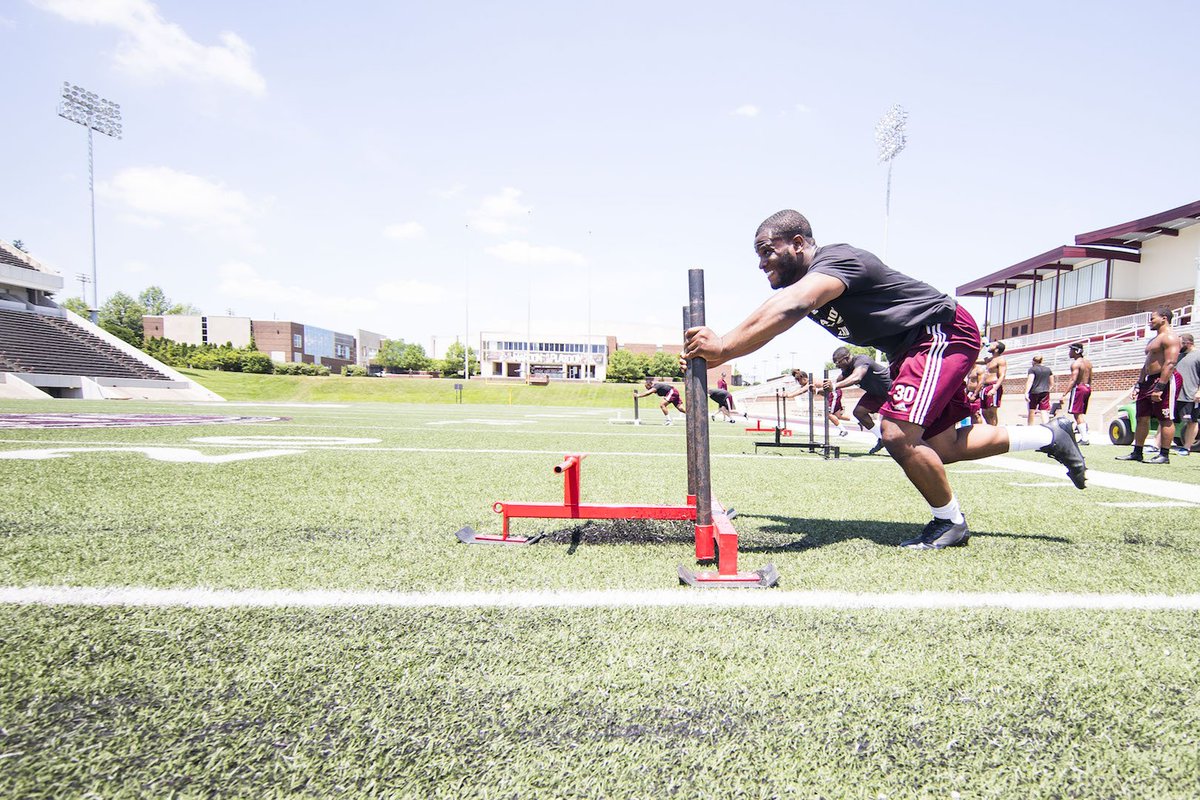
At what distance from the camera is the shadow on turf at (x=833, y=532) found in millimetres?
3129

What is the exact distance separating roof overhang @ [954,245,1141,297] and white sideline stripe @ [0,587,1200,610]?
152 ft

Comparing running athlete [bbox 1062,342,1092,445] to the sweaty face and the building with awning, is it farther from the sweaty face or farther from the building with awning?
the building with awning

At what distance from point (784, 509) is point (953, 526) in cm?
123

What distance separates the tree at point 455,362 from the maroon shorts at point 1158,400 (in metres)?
85.8

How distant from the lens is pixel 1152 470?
6691 mm

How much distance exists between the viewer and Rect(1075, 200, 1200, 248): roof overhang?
31266mm

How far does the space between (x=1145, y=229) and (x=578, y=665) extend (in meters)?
46.6

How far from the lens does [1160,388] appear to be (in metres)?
7.58

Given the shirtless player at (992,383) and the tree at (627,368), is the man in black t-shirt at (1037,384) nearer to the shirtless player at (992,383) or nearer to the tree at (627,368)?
the shirtless player at (992,383)

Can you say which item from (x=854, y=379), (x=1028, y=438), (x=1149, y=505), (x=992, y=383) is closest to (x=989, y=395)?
(x=992, y=383)

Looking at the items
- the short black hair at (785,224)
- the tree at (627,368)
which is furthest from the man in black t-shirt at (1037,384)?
the tree at (627,368)

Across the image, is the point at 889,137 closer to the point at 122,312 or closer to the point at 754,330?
the point at 754,330

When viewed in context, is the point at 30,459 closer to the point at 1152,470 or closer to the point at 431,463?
the point at 431,463

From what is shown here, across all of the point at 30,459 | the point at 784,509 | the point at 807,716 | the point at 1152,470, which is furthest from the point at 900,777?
the point at 1152,470
